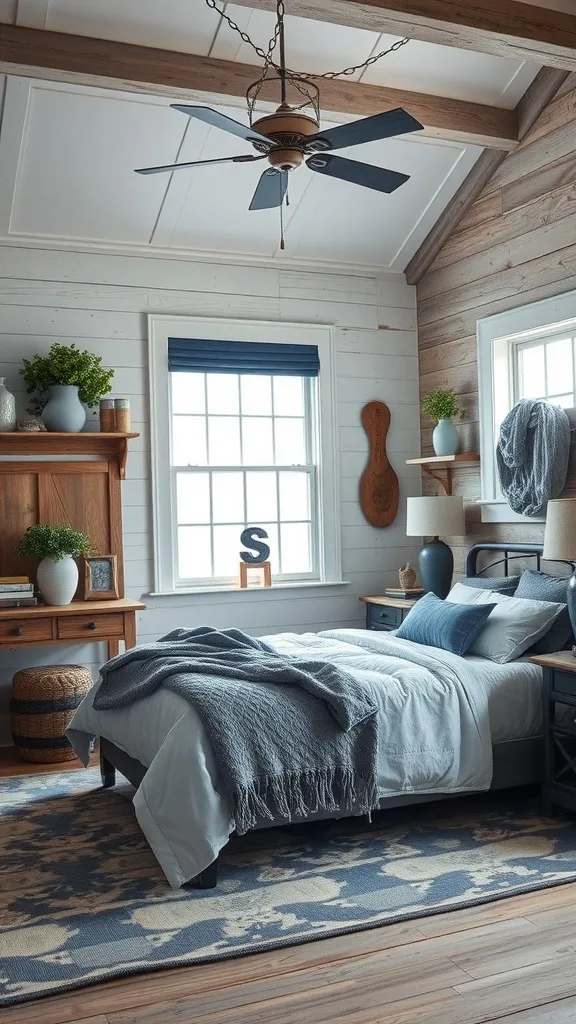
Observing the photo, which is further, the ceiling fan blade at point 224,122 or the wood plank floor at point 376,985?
the ceiling fan blade at point 224,122

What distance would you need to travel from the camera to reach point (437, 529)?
18.6 feet

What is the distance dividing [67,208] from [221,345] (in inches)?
47.8

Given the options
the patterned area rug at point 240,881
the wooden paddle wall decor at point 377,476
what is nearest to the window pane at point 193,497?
the wooden paddle wall decor at point 377,476

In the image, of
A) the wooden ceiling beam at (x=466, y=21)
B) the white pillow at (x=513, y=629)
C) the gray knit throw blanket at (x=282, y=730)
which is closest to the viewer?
the gray knit throw blanket at (x=282, y=730)

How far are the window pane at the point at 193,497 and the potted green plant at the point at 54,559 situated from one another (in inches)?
33.5

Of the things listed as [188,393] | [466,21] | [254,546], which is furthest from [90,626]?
[466,21]

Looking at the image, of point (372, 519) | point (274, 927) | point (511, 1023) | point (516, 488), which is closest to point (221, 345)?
point (372, 519)

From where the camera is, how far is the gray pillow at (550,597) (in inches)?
173

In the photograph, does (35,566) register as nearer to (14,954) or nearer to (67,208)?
(67,208)

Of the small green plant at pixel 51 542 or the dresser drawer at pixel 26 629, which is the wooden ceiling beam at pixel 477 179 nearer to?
the small green plant at pixel 51 542

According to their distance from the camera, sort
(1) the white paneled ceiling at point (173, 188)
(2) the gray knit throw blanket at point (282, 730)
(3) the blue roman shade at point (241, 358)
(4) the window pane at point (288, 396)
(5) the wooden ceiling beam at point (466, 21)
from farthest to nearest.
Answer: (4) the window pane at point (288, 396) → (3) the blue roman shade at point (241, 358) → (1) the white paneled ceiling at point (173, 188) → (5) the wooden ceiling beam at point (466, 21) → (2) the gray knit throw blanket at point (282, 730)

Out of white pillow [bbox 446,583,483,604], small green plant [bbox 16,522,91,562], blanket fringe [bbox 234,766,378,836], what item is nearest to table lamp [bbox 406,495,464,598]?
white pillow [bbox 446,583,483,604]

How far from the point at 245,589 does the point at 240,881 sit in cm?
278

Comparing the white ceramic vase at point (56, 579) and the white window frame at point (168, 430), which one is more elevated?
the white window frame at point (168, 430)
